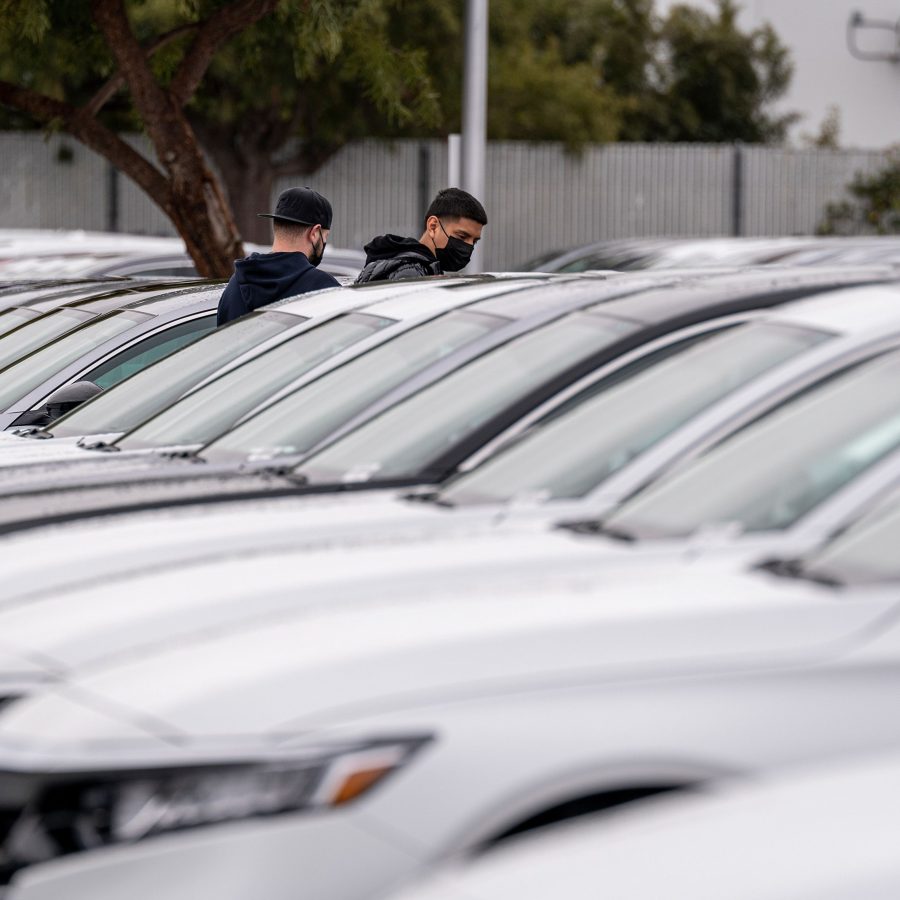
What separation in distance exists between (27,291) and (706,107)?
3143 centimetres

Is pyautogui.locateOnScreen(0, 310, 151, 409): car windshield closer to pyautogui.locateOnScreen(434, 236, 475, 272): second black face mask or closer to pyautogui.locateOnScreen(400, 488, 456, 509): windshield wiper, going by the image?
pyautogui.locateOnScreen(434, 236, 475, 272): second black face mask

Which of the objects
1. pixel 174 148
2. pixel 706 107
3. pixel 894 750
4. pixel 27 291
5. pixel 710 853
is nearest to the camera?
pixel 710 853

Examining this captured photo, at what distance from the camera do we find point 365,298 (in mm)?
5949

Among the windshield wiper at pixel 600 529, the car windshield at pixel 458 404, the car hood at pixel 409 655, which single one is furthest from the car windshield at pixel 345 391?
the car hood at pixel 409 655

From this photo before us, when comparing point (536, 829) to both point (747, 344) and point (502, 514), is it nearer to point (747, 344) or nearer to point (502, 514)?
point (502, 514)

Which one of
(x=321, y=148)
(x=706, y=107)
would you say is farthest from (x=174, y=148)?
(x=706, y=107)

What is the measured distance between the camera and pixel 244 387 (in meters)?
5.65

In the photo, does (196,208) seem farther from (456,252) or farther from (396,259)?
(396,259)

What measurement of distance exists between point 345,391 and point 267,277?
2282 mm

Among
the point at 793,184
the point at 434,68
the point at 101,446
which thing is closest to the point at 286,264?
the point at 101,446

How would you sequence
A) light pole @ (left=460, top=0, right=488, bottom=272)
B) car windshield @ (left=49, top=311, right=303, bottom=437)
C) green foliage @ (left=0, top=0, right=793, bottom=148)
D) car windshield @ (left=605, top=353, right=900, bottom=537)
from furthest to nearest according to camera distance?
1. light pole @ (left=460, top=0, right=488, bottom=272)
2. green foliage @ (left=0, top=0, right=793, bottom=148)
3. car windshield @ (left=49, top=311, right=303, bottom=437)
4. car windshield @ (left=605, top=353, right=900, bottom=537)

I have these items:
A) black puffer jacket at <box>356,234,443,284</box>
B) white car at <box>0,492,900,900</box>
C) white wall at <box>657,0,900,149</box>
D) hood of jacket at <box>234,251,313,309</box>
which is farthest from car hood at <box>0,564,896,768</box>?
white wall at <box>657,0,900,149</box>

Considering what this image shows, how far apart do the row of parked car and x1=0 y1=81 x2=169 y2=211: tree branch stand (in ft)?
26.6

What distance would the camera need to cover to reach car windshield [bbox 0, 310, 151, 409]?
7.62m
